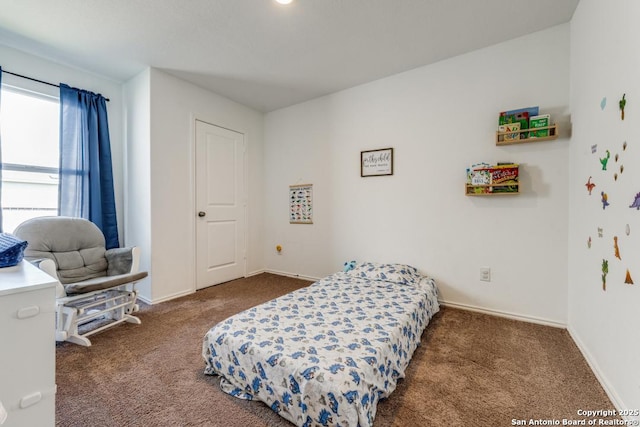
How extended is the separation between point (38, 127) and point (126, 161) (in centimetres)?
75

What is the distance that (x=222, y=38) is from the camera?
2.34m

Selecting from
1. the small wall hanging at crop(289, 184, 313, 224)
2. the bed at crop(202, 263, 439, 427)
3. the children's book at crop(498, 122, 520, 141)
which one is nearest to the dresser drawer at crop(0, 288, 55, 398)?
the bed at crop(202, 263, 439, 427)

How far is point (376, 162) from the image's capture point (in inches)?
123

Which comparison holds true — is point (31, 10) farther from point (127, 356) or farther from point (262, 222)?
point (262, 222)

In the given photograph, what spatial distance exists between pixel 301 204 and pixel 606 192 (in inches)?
115

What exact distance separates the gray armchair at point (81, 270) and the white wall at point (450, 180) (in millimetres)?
2015

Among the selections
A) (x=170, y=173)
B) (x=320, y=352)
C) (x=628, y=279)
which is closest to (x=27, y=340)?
(x=320, y=352)

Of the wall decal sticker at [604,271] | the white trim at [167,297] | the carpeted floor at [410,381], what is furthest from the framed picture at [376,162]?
the white trim at [167,297]

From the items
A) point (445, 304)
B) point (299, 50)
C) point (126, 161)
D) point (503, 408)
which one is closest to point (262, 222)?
point (126, 161)

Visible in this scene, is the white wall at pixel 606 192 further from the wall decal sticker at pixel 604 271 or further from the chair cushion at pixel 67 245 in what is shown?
the chair cushion at pixel 67 245

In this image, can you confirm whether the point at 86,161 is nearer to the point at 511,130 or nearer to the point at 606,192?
the point at 511,130

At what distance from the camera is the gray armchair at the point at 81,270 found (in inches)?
79.5

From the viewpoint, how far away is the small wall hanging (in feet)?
12.1

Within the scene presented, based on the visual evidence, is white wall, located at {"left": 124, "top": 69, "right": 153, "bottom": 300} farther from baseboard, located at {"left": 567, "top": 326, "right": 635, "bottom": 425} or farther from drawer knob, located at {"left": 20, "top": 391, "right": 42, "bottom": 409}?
baseboard, located at {"left": 567, "top": 326, "right": 635, "bottom": 425}
